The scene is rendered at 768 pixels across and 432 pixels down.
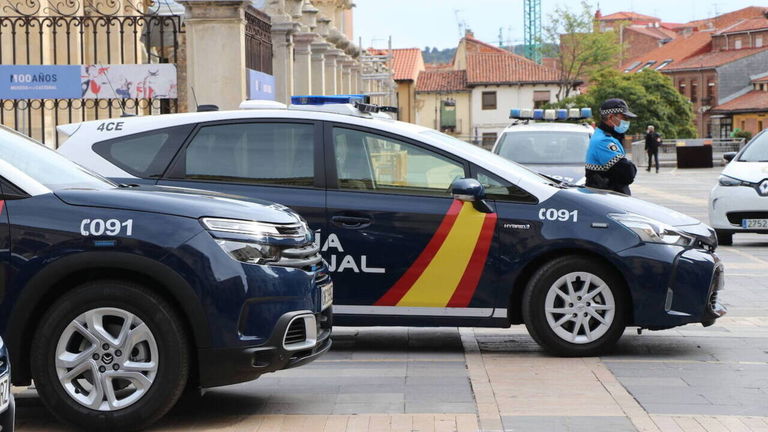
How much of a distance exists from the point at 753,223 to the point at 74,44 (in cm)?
1618

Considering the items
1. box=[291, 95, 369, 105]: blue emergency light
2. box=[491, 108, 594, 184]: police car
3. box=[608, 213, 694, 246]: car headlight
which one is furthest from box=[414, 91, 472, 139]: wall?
box=[608, 213, 694, 246]: car headlight

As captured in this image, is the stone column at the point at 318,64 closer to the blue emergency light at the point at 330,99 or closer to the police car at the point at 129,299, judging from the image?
the blue emergency light at the point at 330,99

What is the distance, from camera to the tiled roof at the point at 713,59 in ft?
364

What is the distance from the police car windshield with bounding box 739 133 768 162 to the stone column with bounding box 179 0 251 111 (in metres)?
7.02

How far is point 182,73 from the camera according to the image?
1683 centimetres

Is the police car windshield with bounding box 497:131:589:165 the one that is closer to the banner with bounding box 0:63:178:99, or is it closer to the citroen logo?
the citroen logo

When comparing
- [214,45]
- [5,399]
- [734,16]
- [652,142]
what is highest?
[734,16]

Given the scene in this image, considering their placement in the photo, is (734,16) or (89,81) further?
(734,16)

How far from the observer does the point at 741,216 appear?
16844 millimetres

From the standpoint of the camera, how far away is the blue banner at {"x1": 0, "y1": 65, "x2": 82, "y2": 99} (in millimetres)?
15898

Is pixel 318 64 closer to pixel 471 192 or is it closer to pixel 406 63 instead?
pixel 471 192

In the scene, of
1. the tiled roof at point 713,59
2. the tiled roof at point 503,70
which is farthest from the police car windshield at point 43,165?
the tiled roof at point 713,59

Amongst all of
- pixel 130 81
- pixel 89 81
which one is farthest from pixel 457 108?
pixel 130 81

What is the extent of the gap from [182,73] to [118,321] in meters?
11.2
